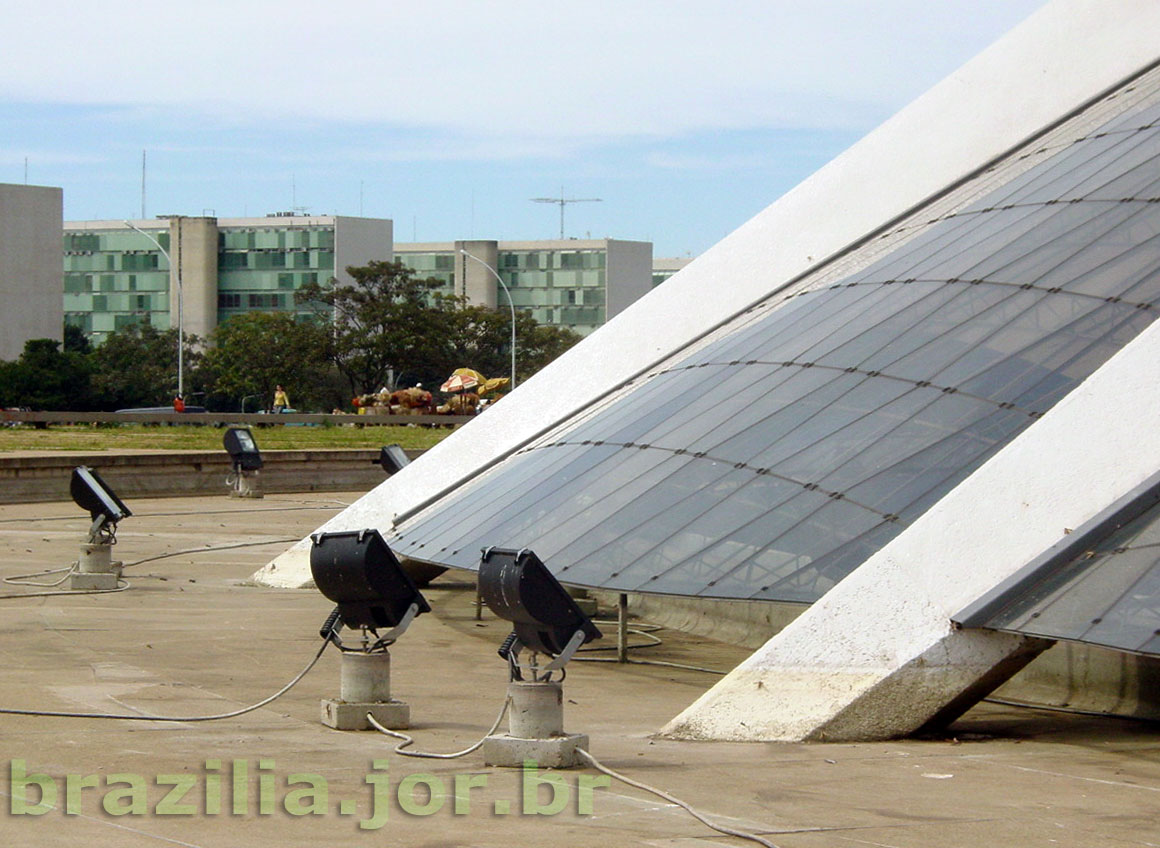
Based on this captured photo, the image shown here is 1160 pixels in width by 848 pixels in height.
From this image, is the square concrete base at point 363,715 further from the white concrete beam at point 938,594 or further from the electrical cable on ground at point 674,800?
the white concrete beam at point 938,594

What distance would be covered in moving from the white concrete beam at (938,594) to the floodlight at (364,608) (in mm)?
1548

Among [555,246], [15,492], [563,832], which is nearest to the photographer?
[563,832]

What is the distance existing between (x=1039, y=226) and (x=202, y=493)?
20.7 m

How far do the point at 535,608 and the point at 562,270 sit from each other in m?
141

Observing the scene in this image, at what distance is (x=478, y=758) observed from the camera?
26.2 feet

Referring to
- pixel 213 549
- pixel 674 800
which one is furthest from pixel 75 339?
pixel 674 800

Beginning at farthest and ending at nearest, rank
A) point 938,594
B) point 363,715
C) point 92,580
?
1. point 92,580
2. point 938,594
3. point 363,715

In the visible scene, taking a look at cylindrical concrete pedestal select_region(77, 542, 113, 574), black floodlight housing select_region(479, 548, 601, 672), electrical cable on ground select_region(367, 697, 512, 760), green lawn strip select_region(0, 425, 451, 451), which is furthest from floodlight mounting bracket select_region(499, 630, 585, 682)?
green lawn strip select_region(0, 425, 451, 451)

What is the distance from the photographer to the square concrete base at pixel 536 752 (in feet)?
25.2

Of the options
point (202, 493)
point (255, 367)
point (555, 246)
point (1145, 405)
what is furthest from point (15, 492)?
point (555, 246)

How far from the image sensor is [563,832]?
255 inches

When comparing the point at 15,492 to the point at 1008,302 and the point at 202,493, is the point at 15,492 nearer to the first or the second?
the point at 202,493

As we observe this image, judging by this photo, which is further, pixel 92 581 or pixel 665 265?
pixel 665 265

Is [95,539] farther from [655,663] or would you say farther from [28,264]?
[28,264]
